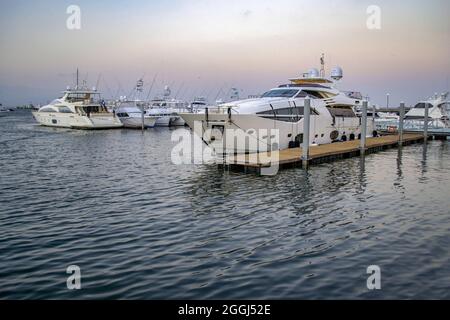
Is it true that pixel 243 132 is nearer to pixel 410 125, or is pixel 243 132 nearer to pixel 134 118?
pixel 410 125

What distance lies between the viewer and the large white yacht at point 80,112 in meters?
58.2

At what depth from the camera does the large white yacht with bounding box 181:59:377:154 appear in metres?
23.4

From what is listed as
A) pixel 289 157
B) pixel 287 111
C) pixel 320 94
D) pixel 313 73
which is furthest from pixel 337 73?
pixel 289 157

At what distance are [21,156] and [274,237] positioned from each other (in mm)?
22754

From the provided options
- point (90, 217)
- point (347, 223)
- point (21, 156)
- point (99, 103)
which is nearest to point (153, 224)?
point (90, 217)

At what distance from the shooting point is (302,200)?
15.0m

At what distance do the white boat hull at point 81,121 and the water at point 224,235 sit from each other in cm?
3886

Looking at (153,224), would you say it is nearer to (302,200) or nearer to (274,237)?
(274,237)

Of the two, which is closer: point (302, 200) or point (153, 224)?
point (153, 224)

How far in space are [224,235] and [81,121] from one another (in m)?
51.4

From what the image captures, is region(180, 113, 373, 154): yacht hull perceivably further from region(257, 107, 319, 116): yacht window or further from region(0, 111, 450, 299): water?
region(0, 111, 450, 299): water

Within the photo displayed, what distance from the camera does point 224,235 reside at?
11.0m

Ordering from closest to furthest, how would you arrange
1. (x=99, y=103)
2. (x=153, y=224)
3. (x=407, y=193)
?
(x=153, y=224)
(x=407, y=193)
(x=99, y=103)

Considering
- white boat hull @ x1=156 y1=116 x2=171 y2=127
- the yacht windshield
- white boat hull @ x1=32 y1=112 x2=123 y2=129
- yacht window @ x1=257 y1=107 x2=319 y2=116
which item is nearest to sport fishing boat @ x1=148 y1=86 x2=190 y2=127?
white boat hull @ x1=156 y1=116 x2=171 y2=127
